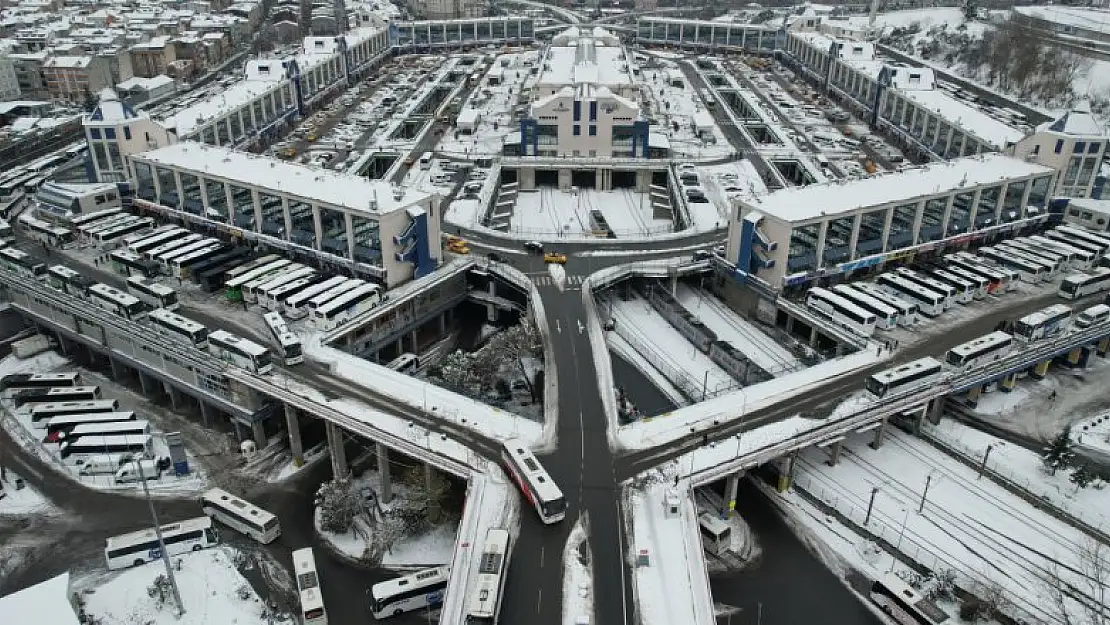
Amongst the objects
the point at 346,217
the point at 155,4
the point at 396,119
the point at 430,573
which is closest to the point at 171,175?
the point at 346,217

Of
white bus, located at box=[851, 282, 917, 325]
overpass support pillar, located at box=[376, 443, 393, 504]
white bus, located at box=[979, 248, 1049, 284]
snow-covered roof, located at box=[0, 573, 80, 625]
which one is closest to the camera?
snow-covered roof, located at box=[0, 573, 80, 625]

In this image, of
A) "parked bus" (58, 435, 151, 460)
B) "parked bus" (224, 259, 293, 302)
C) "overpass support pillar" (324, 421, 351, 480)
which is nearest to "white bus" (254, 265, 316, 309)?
"parked bus" (224, 259, 293, 302)

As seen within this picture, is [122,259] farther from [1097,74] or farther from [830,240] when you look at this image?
[1097,74]

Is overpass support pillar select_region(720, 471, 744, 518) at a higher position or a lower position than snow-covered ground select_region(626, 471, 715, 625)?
lower

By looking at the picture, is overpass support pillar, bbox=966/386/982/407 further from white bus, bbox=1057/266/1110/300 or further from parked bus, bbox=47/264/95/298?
parked bus, bbox=47/264/95/298

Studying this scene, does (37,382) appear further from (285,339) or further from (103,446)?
(285,339)

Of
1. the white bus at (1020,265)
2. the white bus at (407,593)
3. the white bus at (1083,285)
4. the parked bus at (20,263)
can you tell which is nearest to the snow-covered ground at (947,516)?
the white bus at (1083,285)

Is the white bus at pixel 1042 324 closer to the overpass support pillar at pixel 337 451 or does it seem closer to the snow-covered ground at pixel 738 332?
the snow-covered ground at pixel 738 332
